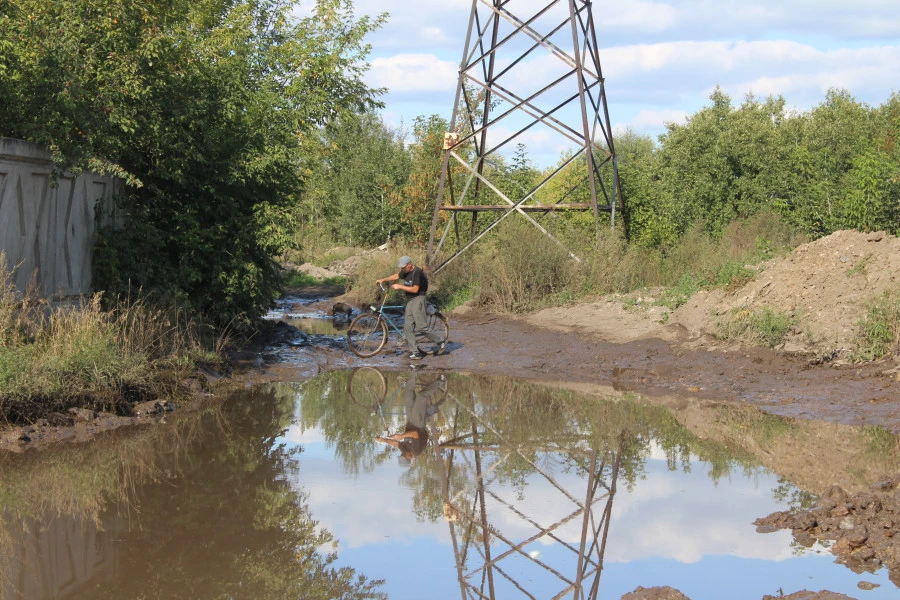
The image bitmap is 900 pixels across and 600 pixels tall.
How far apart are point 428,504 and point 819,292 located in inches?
370

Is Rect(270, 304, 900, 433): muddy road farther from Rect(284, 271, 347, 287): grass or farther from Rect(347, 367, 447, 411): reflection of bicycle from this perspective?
Rect(284, 271, 347, 287): grass

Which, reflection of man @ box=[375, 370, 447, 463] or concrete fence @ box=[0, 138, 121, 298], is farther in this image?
concrete fence @ box=[0, 138, 121, 298]

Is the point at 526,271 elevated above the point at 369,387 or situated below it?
above

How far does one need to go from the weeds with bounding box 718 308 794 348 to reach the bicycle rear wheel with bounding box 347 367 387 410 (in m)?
5.59

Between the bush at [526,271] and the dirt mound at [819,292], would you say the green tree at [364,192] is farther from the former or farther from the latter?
the dirt mound at [819,292]

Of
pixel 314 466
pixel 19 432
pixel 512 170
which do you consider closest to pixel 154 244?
pixel 19 432

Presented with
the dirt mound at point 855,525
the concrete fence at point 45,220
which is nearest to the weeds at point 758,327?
the dirt mound at point 855,525

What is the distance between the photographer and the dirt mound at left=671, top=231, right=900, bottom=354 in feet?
46.0

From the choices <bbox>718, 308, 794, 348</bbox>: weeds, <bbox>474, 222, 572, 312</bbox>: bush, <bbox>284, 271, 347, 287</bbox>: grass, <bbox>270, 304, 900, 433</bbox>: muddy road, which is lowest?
<bbox>270, 304, 900, 433</bbox>: muddy road

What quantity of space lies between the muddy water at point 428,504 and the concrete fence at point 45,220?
2763 mm

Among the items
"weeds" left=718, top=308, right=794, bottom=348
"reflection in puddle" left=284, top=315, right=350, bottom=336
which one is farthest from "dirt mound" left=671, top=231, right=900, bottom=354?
"reflection in puddle" left=284, top=315, right=350, bottom=336

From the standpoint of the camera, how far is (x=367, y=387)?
14.0 meters

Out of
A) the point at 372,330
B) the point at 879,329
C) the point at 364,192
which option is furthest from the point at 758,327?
the point at 364,192

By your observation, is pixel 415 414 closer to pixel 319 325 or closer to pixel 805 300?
pixel 805 300
